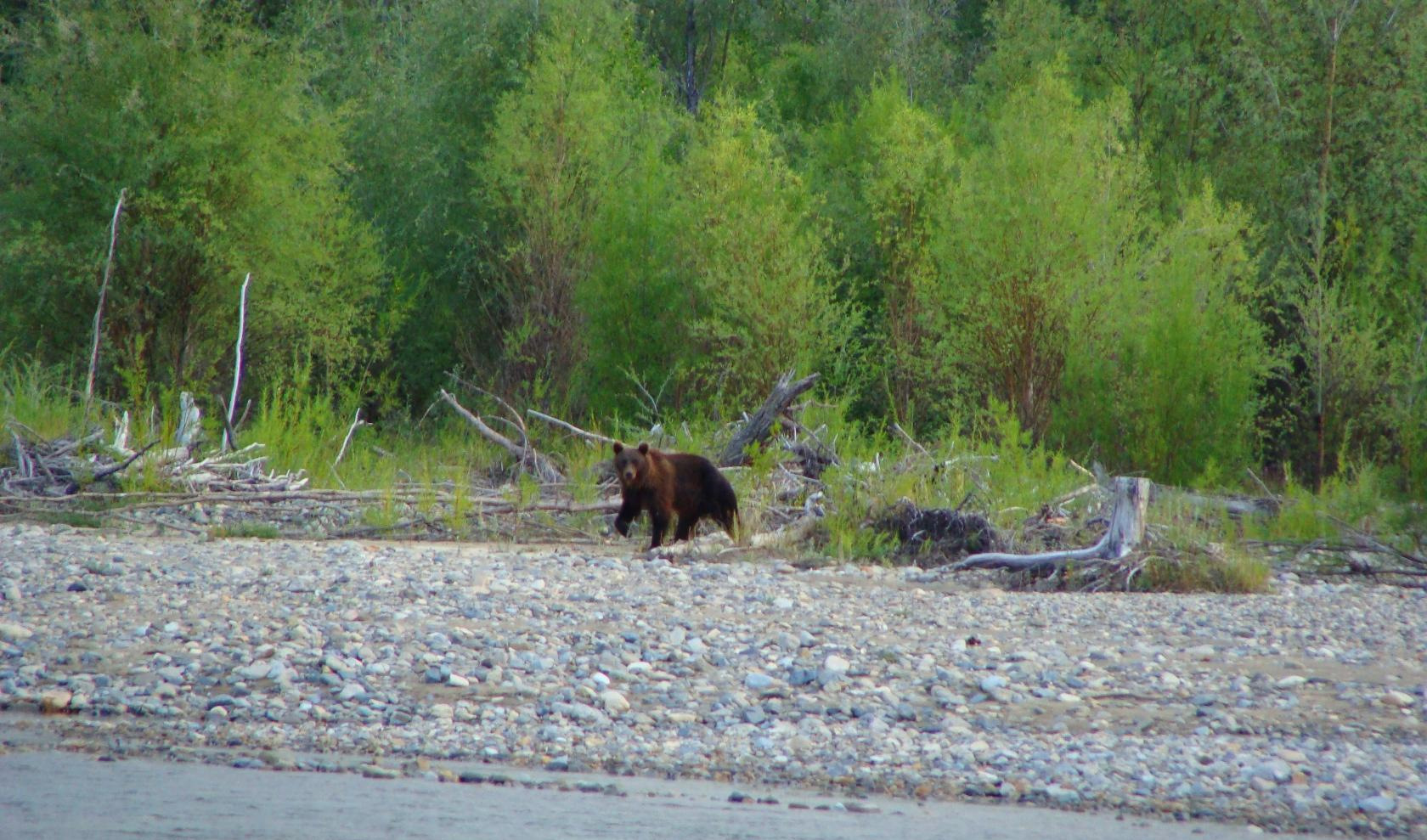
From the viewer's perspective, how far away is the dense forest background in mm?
21234

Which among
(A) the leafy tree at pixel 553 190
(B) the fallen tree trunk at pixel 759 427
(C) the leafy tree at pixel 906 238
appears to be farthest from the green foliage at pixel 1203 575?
(A) the leafy tree at pixel 553 190

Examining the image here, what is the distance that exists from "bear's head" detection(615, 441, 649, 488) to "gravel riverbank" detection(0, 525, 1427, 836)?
168 cm

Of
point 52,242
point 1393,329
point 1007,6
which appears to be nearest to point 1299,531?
point 1393,329

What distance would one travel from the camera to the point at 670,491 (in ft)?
40.6

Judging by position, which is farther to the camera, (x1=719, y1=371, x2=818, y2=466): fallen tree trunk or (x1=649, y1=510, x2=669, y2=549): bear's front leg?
(x1=719, y1=371, x2=818, y2=466): fallen tree trunk

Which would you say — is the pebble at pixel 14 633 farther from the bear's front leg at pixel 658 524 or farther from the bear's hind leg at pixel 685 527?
the bear's hind leg at pixel 685 527

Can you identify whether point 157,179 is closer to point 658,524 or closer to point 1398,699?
point 658,524

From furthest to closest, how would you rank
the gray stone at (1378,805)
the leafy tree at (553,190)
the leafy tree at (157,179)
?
1. the leafy tree at (553,190)
2. the leafy tree at (157,179)
3. the gray stone at (1378,805)

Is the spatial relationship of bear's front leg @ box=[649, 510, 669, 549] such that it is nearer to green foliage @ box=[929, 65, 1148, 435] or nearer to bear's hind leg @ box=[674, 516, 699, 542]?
bear's hind leg @ box=[674, 516, 699, 542]

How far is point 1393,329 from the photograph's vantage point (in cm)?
2536

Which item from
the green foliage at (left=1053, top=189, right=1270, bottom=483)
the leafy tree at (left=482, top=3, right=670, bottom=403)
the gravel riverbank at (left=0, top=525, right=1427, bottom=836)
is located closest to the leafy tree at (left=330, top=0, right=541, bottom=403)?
the leafy tree at (left=482, top=3, right=670, bottom=403)

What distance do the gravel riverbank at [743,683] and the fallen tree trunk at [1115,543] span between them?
971 mm

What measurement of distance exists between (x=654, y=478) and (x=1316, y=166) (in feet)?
63.3

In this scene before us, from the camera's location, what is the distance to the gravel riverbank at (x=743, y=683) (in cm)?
606
